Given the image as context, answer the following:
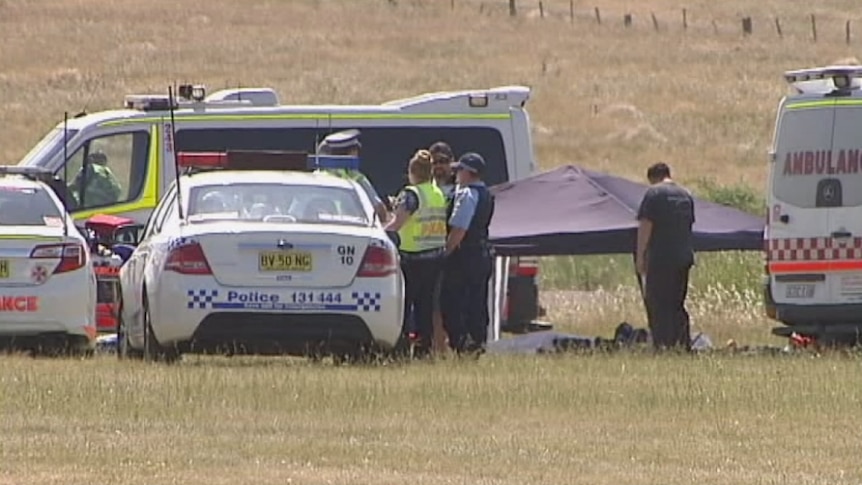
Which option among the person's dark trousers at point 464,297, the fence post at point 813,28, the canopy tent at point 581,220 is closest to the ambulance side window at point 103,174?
the canopy tent at point 581,220

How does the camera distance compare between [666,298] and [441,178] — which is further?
[666,298]

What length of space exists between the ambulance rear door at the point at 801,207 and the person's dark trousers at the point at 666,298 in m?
0.83

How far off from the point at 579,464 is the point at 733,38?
218ft

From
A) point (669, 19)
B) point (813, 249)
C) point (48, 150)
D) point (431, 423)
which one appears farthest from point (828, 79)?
point (669, 19)

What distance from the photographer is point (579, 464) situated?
9266 millimetres

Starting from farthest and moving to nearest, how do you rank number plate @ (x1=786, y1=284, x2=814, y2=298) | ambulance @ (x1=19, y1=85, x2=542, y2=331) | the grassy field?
ambulance @ (x1=19, y1=85, x2=542, y2=331), number plate @ (x1=786, y1=284, x2=814, y2=298), the grassy field

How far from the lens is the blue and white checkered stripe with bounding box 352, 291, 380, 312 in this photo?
13406mm

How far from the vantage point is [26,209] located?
15281 mm

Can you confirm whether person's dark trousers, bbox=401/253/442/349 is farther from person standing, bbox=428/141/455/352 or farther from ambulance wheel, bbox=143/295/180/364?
ambulance wheel, bbox=143/295/180/364

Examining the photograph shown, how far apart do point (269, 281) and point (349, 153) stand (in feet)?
10.1

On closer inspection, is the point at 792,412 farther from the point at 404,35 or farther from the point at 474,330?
the point at 404,35

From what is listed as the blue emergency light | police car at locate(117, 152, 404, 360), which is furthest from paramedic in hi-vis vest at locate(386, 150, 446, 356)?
police car at locate(117, 152, 404, 360)

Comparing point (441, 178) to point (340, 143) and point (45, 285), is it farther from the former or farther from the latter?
point (45, 285)

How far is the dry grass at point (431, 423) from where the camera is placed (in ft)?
29.5
